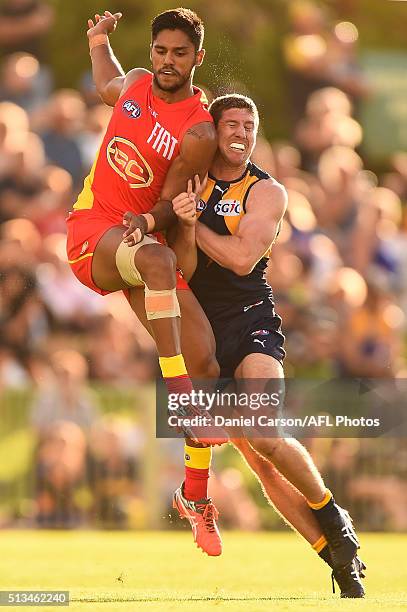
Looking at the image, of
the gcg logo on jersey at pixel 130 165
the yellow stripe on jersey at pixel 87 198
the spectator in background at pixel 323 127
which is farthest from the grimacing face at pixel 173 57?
the spectator in background at pixel 323 127

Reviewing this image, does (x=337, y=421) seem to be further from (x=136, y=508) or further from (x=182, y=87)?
(x=182, y=87)

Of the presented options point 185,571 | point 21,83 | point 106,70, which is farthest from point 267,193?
point 21,83

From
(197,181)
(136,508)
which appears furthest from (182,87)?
(136,508)

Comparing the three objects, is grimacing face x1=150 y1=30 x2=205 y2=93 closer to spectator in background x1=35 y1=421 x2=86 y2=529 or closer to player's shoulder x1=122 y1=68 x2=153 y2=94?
player's shoulder x1=122 y1=68 x2=153 y2=94

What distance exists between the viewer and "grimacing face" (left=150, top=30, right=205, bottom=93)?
8.09 meters

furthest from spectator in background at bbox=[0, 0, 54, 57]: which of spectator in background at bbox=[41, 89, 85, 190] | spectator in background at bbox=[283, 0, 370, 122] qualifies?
spectator in background at bbox=[283, 0, 370, 122]

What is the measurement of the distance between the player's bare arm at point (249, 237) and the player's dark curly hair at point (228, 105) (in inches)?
18.2

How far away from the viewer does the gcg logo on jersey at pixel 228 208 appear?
8.51 meters

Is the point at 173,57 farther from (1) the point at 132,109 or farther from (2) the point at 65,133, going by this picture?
(2) the point at 65,133

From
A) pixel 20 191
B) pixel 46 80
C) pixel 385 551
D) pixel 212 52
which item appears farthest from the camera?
pixel 46 80

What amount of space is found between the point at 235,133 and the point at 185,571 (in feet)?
10.4

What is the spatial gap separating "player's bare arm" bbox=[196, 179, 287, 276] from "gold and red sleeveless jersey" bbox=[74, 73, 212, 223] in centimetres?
40

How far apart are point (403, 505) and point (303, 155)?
3926 mm

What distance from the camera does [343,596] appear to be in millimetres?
8445
